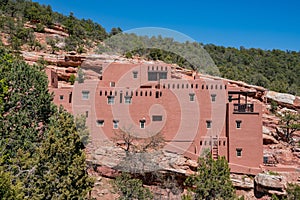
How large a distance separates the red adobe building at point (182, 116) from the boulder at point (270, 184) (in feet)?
2.04

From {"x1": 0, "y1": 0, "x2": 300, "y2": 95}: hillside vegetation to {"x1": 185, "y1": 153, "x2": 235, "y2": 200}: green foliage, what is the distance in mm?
14211

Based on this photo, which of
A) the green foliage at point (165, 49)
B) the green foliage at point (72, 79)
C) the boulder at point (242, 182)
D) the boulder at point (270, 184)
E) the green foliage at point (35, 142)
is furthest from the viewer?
the green foliage at point (165, 49)

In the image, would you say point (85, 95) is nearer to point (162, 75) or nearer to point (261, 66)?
point (162, 75)

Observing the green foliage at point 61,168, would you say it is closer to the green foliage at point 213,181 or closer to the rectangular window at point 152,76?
the green foliage at point 213,181

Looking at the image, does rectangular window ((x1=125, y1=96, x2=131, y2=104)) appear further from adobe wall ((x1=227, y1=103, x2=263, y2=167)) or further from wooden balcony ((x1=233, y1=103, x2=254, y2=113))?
wooden balcony ((x1=233, y1=103, x2=254, y2=113))

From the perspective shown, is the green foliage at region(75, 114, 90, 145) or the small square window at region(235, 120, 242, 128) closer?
the green foliage at region(75, 114, 90, 145)

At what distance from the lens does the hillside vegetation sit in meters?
33.3

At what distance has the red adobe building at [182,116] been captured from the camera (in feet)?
62.4

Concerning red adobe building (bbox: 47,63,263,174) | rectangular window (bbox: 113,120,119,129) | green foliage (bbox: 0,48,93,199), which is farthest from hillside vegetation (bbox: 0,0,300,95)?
green foliage (bbox: 0,48,93,199)

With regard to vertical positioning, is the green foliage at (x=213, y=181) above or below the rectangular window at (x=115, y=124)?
below

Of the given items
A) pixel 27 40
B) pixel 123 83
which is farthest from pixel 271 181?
pixel 27 40

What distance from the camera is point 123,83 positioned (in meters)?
22.9

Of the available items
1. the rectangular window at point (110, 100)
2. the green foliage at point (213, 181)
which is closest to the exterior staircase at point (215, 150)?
the green foliage at point (213, 181)

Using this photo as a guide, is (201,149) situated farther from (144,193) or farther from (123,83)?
(123,83)
